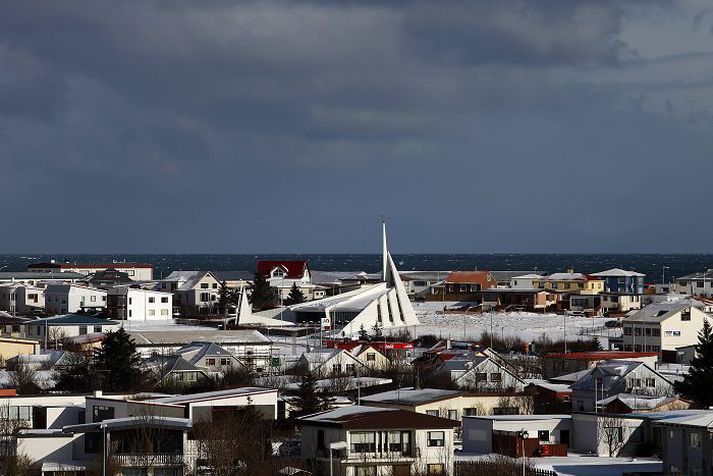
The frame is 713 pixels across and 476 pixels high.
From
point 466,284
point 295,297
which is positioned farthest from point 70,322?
A: point 466,284

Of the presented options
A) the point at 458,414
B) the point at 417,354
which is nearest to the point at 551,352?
the point at 417,354

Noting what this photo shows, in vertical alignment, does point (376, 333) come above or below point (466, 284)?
below

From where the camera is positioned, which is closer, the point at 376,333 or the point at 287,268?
the point at 376,333

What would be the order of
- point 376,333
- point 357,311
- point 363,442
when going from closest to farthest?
point 363,442, point 376,333, point 357,311

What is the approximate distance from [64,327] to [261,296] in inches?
988

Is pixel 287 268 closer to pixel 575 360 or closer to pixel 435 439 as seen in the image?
pixel 575 360

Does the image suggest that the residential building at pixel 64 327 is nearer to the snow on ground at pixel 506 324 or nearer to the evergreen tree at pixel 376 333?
the evergreen tree at pixel 376 333

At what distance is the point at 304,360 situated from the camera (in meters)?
52.5

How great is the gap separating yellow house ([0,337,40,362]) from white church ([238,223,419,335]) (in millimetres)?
18887

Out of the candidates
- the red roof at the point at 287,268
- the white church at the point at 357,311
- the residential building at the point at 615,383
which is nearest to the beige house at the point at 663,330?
the white church at the point at 357,311

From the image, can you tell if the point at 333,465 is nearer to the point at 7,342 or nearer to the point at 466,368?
the point at 466,368

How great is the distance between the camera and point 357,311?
7656 centimetres

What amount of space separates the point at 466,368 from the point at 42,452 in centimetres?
2184

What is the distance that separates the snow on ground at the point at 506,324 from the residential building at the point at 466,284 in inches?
525
